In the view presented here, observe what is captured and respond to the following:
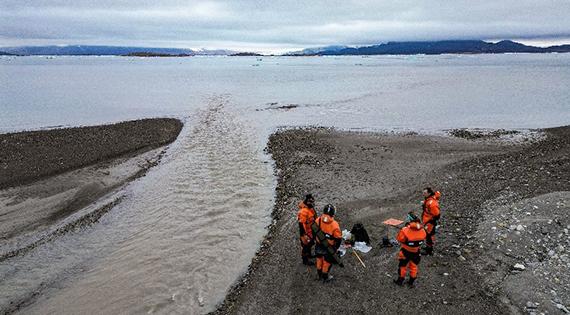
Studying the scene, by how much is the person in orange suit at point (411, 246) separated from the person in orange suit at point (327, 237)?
1595mm

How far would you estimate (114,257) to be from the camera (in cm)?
1330

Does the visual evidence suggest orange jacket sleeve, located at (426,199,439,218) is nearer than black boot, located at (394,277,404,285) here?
No

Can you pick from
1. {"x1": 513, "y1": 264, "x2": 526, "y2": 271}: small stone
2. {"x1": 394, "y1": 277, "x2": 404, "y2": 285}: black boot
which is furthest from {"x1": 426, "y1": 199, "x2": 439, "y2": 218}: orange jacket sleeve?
→ {"x1": 513, "y1": 264, "x2": 526, "y2": 271}: small stone

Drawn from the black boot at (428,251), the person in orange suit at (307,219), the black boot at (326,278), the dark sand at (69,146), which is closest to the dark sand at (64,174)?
the dark sand at (69,146)

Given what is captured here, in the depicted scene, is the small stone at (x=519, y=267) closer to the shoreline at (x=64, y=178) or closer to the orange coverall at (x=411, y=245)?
the orange coverall at (x=411, y=245)

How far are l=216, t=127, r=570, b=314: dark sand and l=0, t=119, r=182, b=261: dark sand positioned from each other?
332 inches

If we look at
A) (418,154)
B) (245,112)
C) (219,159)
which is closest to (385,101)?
(245,112)

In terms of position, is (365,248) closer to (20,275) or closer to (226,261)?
(226,261)

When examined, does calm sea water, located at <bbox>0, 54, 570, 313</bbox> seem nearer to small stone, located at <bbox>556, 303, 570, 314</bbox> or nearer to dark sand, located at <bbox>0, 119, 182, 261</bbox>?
dark sand, located at <bbox>0, 119, 182, 261</bbox>

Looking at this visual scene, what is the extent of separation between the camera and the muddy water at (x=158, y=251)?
1101cm

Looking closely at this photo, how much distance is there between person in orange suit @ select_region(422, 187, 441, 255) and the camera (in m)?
11.4

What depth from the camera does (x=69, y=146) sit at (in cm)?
2594

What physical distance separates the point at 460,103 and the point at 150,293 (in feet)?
161


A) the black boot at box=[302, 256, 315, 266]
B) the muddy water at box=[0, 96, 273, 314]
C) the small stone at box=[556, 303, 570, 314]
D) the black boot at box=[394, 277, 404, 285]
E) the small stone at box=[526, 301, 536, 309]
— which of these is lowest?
the muddy water at box=[0, 96, 273, 314]
